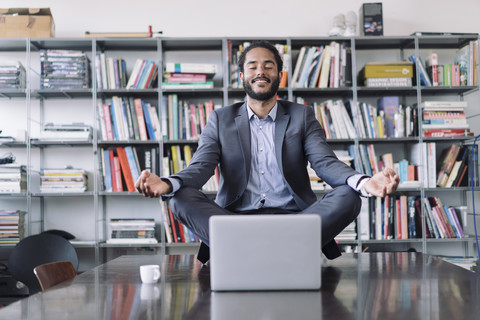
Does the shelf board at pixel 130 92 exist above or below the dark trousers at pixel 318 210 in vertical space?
above

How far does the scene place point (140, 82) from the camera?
3.62 meters

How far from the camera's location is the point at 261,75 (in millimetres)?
2326

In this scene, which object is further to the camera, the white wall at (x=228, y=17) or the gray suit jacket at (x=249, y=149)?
the white wall at (x=228, y=17)

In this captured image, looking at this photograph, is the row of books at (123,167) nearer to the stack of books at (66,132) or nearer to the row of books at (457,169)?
the stack of books at (66,132)

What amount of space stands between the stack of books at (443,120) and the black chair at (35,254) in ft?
8.66

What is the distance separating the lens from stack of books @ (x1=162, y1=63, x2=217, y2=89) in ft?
11.7

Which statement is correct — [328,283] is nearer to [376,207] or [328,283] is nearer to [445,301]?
[445,301]

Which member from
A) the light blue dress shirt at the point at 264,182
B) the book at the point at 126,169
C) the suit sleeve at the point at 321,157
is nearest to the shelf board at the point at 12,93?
the book at the point at 126,169

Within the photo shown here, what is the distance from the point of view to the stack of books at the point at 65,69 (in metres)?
3.56

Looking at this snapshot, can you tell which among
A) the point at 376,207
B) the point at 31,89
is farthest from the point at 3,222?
the point at 376,207

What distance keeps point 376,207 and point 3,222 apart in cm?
265

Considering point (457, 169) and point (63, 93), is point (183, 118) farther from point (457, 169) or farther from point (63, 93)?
point (457, 169)

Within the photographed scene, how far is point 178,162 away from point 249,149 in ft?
4.88

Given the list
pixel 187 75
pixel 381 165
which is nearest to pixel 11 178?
pixel 187 75
